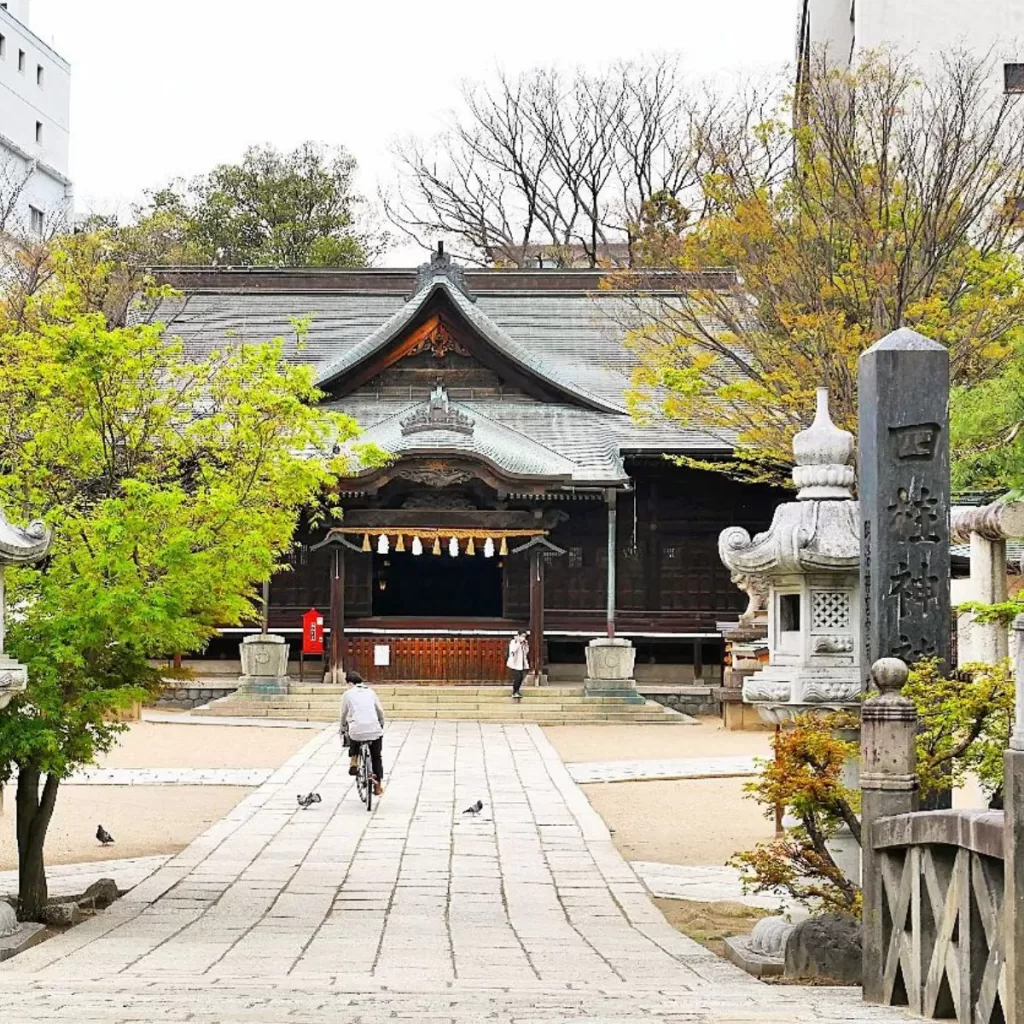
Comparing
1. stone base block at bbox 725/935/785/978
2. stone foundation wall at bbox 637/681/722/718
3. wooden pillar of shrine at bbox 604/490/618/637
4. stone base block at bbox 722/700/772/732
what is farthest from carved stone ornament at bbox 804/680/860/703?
stone foundation wall at bbox 637/681/722/718

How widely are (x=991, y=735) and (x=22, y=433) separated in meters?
8.80

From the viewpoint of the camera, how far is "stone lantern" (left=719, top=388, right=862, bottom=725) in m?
11.0

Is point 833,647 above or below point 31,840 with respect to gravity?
above

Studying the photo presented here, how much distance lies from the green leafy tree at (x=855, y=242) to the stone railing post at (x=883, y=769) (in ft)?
45.0

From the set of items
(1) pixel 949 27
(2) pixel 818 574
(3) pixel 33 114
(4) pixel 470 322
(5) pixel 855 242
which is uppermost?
(3) pixel 33 114

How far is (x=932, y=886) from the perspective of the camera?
719 centimetres

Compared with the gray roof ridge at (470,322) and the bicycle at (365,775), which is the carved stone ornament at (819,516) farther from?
the gray roof ridge at (470,322)

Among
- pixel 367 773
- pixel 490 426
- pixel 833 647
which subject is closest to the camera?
pixel 833 647

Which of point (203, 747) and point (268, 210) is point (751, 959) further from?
point (268, 210)

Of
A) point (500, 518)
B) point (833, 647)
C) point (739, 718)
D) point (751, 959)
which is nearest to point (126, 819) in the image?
point (833, 647)

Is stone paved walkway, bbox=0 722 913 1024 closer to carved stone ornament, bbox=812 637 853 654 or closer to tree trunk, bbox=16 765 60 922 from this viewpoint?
tree trunk, bbox=16 765 60 922

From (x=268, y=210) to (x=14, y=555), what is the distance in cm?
4093

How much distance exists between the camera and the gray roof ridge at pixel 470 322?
3366 cm

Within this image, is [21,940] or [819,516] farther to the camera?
A: [819,516]
